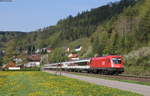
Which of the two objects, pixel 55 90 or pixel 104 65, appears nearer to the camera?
pixel 55 90

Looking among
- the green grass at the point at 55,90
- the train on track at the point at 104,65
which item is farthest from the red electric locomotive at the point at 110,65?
the green grass at the point at 55,90

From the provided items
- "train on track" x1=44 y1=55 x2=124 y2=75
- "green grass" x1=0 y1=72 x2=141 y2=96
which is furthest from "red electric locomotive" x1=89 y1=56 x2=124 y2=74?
"green grass" x1=0 y1=72 x2=141 y2=96

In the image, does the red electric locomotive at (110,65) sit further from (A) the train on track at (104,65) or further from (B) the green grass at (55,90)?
(B) the green grass at (55,90)

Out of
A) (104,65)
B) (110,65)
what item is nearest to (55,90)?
(110,65)

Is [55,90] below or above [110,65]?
below

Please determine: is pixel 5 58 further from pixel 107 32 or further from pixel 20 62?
pixel 107 32

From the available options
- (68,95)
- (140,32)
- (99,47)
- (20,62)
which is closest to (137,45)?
(140,32)

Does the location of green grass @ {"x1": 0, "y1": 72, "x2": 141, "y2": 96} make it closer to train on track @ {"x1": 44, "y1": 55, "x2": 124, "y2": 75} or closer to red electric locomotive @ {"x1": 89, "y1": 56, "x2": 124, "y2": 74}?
red electric locomotive @ {"x1": 89, "y1": 56, "x2": 124, "y2": 74}

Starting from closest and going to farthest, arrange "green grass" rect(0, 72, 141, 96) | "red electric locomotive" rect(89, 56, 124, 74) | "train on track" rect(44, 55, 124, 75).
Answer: "green grass" rect(0, 72, 141, 96), "red electric locomotive" rect(89, 56, 124, 74), "train on track" rect(44, 55, 124, 75)

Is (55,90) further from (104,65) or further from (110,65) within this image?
(104,65)

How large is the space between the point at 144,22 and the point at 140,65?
11773 mm

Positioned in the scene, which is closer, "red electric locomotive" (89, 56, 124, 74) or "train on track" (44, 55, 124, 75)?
"red electric locomotive" (89, 56, 124, 74)

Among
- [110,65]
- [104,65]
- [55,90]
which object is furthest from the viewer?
[104,65]

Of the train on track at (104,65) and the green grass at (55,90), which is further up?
the train on track at (104,65)
